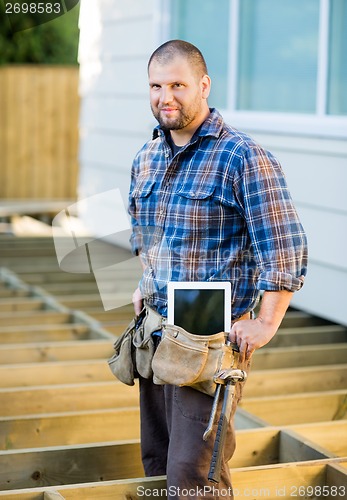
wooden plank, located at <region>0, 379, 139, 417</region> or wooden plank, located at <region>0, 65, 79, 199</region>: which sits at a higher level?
wooden plank, located at <region>0, 65, 79, 199</region>

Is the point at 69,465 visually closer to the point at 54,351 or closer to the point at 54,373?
the point at 54,373

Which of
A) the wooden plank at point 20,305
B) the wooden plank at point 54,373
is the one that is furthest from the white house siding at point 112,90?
the wooden plank at point 54,373

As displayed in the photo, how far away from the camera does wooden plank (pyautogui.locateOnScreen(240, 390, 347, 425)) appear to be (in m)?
4.19

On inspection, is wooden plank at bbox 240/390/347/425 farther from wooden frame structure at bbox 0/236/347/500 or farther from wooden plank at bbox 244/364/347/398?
wooden plank at bbox 244/364/347/398

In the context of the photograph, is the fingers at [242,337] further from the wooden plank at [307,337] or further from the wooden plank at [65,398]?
the wooden plank at [307,337]

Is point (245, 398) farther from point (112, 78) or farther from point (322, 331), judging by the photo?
point (112, 78)

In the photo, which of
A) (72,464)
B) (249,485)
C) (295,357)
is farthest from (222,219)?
(295,357)

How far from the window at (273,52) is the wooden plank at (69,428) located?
87.6 inches

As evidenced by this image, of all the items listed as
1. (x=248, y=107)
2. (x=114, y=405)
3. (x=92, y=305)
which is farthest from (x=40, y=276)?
(x=114, y=405)

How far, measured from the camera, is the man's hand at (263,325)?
9.09ft

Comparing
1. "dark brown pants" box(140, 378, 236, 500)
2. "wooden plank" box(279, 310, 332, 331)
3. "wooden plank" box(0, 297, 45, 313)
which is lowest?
"wooden plank" box(0, 297, 45, 313)

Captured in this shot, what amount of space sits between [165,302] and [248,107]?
327 centimetres

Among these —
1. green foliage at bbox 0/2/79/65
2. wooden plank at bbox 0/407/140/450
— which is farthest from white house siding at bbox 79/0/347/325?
green foliage at bbox 0/2/79/65

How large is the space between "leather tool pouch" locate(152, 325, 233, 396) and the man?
0.05m
